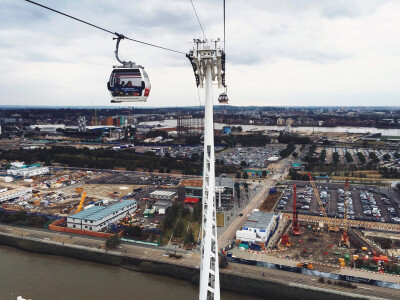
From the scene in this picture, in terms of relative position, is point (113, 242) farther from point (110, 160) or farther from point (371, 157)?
point (371, 157)

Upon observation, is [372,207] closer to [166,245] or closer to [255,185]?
[255,185]

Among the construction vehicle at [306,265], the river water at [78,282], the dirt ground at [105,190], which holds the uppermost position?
the dirt ground at [105,190]

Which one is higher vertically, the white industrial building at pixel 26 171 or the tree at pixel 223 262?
the white industrial building at pixel 26 171

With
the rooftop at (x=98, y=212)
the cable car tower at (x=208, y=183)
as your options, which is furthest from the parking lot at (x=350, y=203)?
the cable car tower at (x=208, y=183)

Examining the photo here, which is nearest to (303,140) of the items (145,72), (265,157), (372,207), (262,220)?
(265,157)

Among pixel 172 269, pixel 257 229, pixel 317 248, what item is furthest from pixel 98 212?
pixel 317 248

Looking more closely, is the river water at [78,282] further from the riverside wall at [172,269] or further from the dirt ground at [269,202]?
the dirt ground at [269,202]
